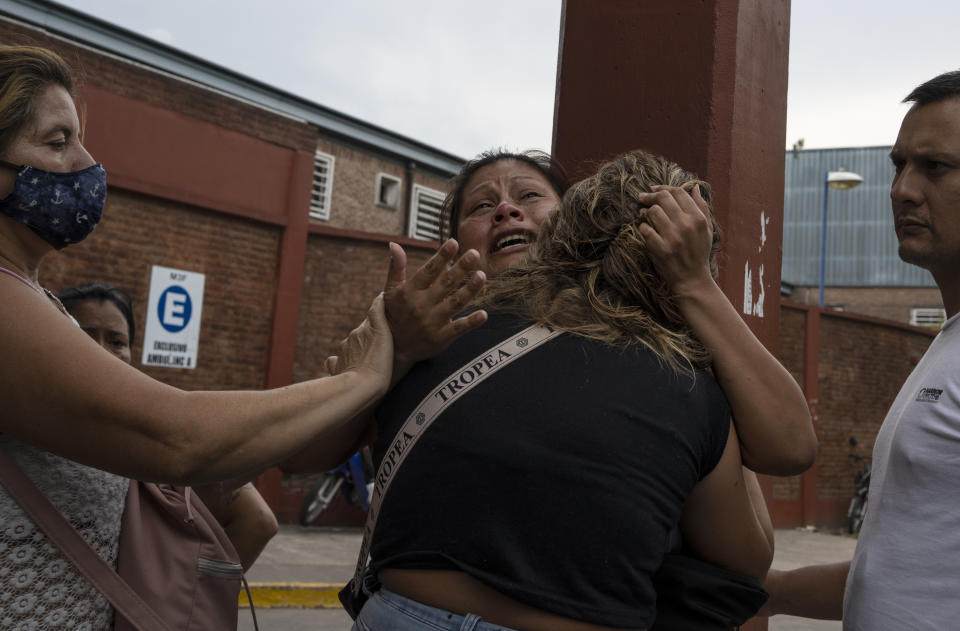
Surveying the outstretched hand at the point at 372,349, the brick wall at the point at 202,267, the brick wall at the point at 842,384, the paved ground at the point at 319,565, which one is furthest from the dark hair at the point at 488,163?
the brick wall at the point at 842,384

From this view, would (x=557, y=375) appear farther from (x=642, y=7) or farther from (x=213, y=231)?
(x=213, y=231)

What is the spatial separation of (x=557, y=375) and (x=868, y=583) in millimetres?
905

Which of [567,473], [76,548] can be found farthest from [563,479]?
[76,548]

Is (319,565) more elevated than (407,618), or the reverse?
(407,618)

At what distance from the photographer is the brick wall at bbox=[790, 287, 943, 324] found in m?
34.7

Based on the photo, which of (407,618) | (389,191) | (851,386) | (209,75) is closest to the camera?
(407,618)

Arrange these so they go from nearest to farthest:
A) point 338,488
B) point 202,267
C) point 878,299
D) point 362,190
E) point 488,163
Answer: point 488,163, point 202,267, point 338,488, point 362,190, point 878,299

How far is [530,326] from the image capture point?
1521 millimetres

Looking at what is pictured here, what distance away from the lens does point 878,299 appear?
36.5 meters

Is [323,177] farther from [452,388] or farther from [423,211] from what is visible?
[452,388]

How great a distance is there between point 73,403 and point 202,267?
8809mm

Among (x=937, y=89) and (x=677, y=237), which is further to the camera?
(x=937, y=89)

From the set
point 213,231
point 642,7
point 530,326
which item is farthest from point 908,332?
point 530,326

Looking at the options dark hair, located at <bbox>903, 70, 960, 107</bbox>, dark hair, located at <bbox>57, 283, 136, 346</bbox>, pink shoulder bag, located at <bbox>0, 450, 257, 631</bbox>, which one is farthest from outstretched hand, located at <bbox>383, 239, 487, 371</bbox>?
dark hair, located at <bbox>57, 283, 136, 346</bbox>
